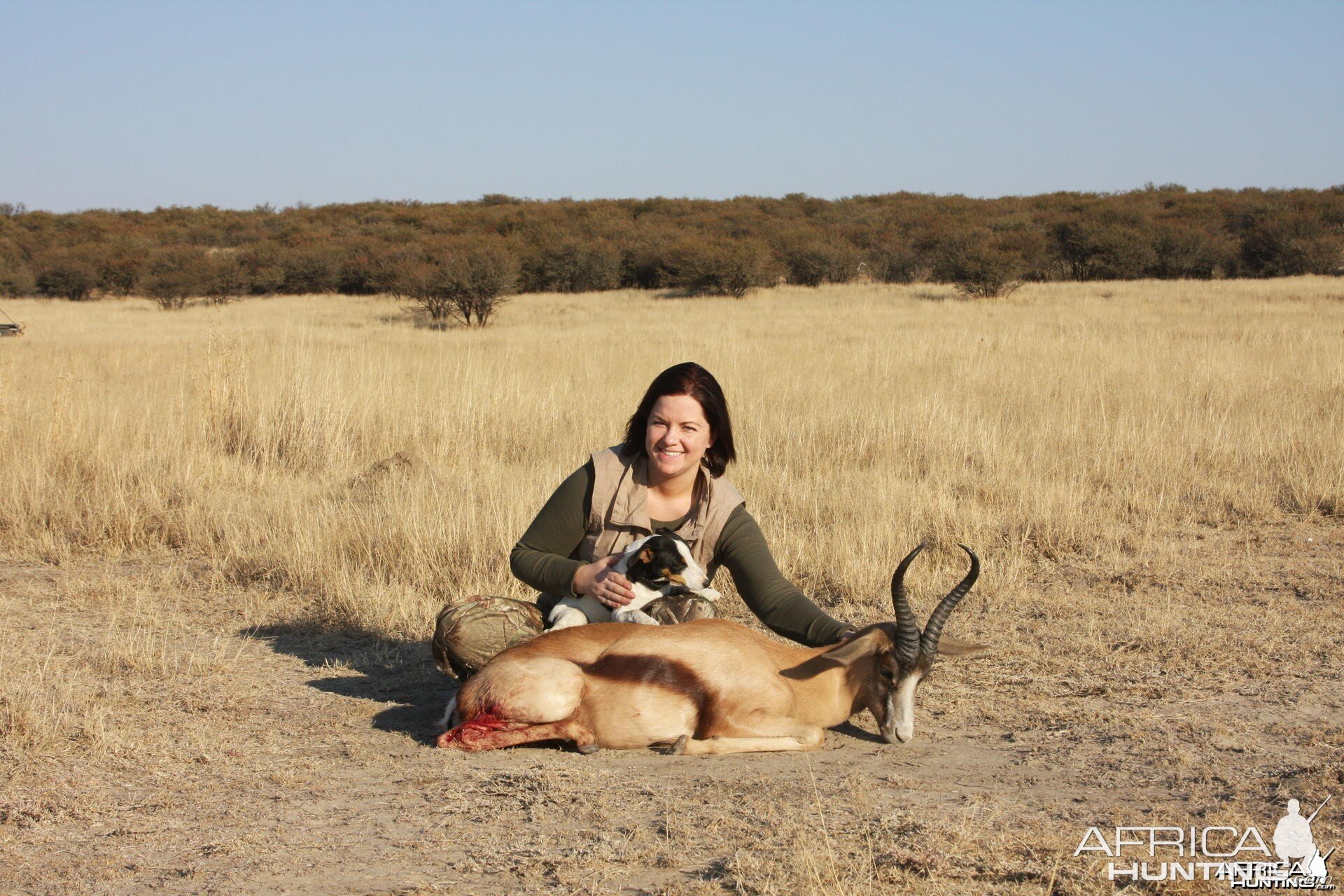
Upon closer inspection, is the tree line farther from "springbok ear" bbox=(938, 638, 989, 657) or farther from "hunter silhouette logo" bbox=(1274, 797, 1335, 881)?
"hunter silhouette logo" bbox=(1274, 797, 1335, 881)

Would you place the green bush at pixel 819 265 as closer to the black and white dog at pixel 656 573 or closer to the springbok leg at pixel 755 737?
the black and white dog at pixel 656 573

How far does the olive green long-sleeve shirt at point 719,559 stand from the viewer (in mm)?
4812

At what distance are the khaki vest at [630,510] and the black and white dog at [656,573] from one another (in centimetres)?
20

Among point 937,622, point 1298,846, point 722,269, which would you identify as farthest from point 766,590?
point 722,269

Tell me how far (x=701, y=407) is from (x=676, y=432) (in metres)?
0.16

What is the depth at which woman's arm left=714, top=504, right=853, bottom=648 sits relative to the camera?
4.77m

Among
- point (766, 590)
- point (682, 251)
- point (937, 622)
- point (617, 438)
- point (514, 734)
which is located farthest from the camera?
point (682, 251)

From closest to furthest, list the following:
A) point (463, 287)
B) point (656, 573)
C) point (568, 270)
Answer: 1. point (656, 573)
2. point (463, 287)
3. point (568, 270)

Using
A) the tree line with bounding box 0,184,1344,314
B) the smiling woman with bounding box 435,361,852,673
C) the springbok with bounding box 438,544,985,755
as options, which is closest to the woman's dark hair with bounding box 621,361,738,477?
the smiling woman with bounding box 435,361,852,673

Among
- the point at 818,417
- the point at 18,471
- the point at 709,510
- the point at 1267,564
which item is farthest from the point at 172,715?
the point at 818,417

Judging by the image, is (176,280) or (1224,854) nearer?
(1224,854)

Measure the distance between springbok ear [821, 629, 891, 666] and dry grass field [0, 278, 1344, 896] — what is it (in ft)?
1.14

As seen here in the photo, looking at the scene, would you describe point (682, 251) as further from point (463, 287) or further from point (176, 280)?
point (176, 280)

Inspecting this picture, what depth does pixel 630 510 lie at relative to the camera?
4.91 m
